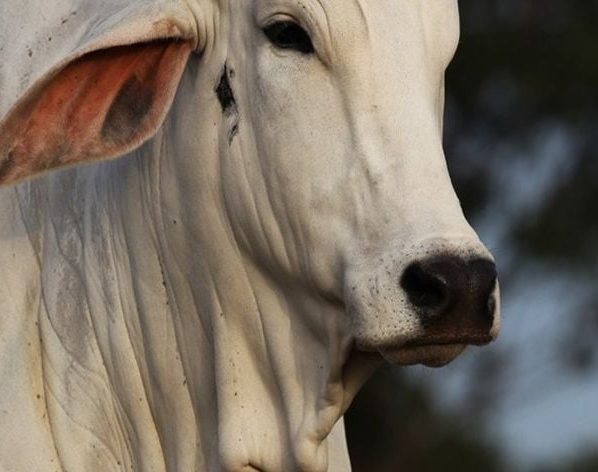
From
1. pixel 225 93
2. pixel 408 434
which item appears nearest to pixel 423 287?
pixel 225 93

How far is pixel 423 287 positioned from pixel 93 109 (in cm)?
83

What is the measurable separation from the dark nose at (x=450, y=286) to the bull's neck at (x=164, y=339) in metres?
0.34

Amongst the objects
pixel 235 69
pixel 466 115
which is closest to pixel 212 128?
pixel 235 69

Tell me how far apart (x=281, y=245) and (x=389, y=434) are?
35.2 feet

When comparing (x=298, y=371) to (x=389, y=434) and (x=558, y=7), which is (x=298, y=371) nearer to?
(x=389, y=434)

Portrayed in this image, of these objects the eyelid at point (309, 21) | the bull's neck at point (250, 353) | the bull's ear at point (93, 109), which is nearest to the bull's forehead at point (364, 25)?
the eyelid at point (309, 21)

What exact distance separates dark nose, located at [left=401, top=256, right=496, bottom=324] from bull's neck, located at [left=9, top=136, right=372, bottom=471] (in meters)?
0.34

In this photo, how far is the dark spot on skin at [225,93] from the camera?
16.3 feet

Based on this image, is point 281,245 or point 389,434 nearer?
point 281,245

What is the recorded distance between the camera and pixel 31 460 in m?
5.04

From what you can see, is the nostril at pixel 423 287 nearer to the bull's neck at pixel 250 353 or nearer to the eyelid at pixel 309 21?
the bull's neck at pixel 250 353

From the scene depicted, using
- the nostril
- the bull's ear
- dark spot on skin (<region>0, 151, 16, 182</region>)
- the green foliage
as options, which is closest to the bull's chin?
the nostril

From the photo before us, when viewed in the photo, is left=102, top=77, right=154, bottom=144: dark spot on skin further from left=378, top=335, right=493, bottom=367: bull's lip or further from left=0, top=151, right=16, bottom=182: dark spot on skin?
left=378, top=335, right=493, bottom=367: bull's lip

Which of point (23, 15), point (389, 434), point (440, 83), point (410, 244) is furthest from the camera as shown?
point (389, 434)
